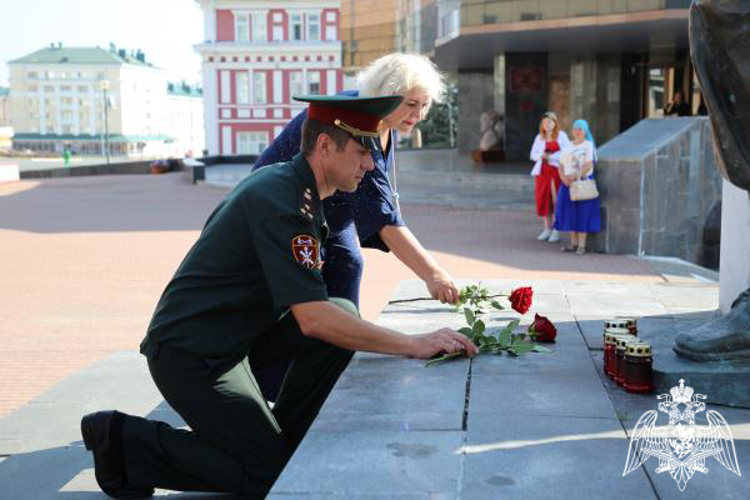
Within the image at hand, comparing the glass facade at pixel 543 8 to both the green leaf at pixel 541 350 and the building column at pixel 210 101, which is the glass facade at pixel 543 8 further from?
the building column at pixel 210 101

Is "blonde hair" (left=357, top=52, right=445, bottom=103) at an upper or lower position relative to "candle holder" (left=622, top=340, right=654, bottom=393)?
upper

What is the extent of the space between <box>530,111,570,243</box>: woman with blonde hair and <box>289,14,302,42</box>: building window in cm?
4033

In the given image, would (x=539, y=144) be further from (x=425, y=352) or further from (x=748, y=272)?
(x=425, y=352)

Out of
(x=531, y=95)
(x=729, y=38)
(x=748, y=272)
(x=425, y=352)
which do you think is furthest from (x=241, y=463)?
(x=531, y=95)

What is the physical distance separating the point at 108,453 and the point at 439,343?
4.12 feet

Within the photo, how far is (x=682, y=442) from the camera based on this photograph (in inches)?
106

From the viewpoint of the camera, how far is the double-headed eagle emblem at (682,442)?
8.38 ft

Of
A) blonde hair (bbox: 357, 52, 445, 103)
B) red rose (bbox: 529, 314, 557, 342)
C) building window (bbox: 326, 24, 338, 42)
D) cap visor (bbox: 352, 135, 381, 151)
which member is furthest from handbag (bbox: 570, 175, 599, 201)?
building window (bbox: 326, 24, 338, 42)

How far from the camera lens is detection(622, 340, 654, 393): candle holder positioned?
320cm

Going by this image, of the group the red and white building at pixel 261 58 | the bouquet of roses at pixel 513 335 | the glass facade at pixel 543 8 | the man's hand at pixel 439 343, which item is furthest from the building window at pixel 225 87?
the man's hand at pixel 439 343

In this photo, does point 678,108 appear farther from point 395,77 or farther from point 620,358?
point 620,358

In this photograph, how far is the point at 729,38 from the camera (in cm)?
325

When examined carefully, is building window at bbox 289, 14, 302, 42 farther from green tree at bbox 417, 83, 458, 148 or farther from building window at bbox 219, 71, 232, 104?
green tree at bbox 417, 83, 458, 148

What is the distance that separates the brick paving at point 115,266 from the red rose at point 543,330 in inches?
102
